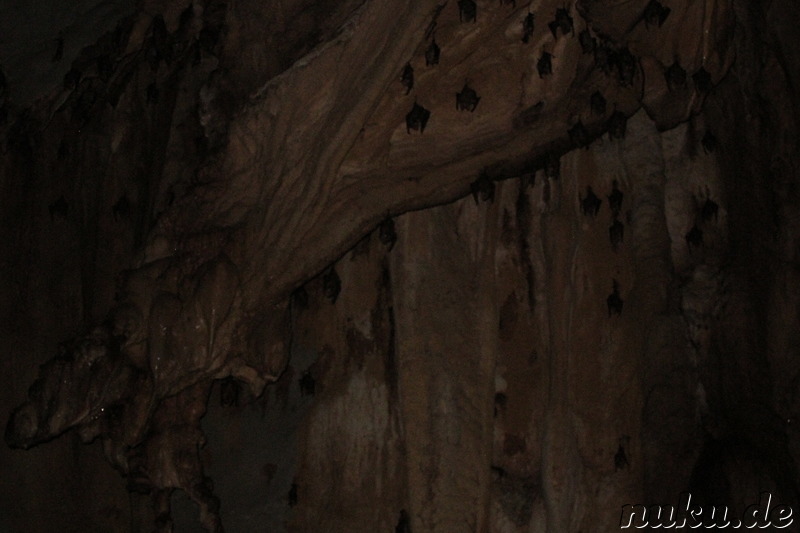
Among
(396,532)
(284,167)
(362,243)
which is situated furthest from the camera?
(362,243)

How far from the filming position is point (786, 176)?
24.5 ft

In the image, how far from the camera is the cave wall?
6.93m

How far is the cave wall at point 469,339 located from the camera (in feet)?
22.7

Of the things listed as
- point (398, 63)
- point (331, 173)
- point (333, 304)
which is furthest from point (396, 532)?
point (398, 63)

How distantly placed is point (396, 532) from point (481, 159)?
254 centimetres

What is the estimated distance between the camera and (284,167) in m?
6.17

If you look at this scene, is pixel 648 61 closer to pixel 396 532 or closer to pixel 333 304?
pixel 333 304

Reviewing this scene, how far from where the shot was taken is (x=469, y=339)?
22.9 ft

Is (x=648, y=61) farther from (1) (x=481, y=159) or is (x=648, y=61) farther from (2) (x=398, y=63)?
(2) (x=398, y=63)

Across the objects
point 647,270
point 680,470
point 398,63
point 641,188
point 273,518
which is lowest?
point 680,470

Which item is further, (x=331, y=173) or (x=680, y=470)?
(x=680, y=470)

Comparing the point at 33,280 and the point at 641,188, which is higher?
the point at 33,280

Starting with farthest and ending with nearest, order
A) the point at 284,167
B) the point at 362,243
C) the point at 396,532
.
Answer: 1. the point at 362,243
2. the point at 396,532
3. the point at 284,167

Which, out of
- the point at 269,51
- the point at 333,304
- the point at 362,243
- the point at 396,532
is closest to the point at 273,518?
the point at 396,532
